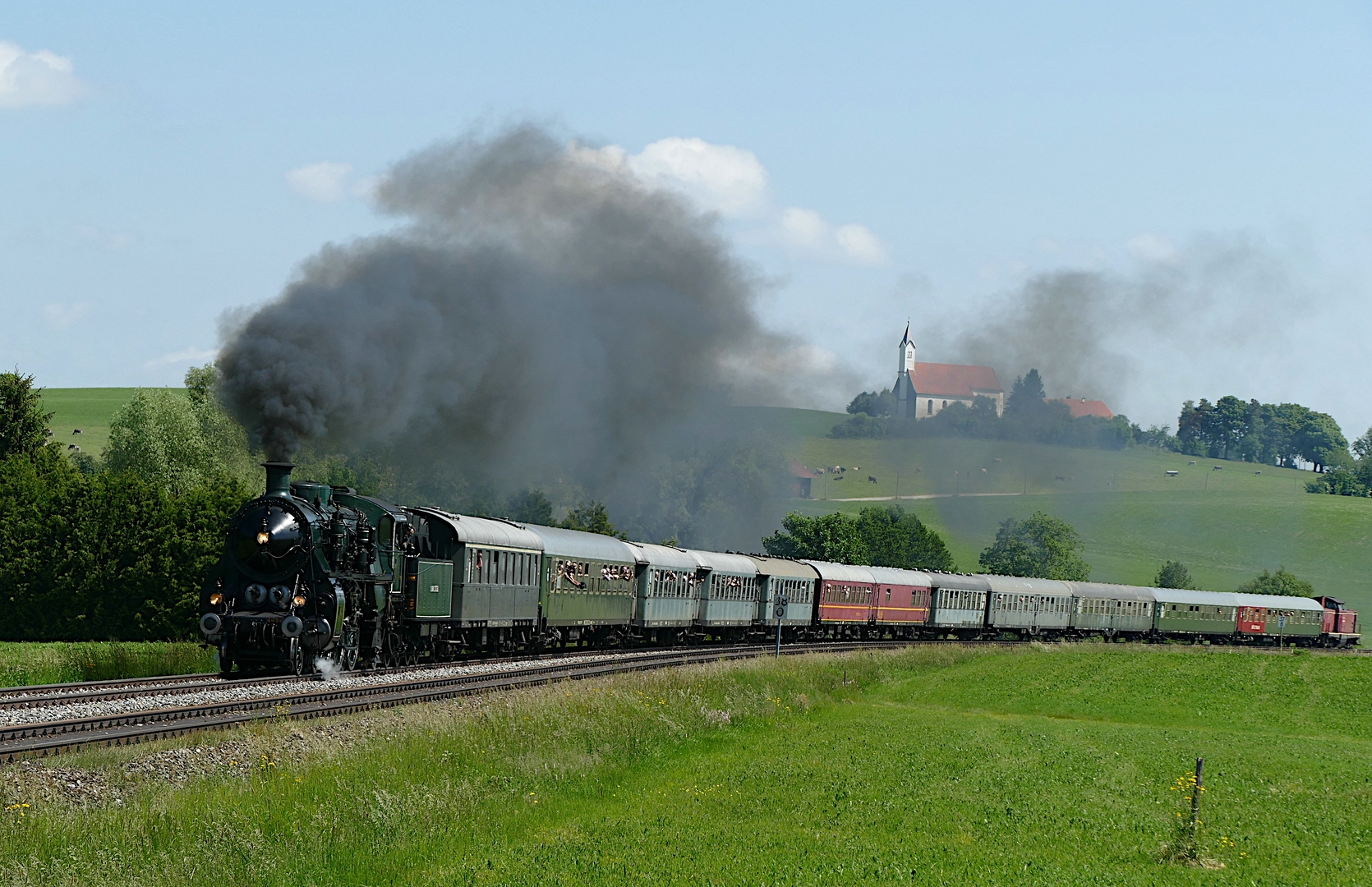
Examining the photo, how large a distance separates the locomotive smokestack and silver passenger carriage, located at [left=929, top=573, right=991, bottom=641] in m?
45.2

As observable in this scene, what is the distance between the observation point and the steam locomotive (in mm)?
24016

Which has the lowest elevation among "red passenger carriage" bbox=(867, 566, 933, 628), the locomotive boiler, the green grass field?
"red passenger carriage" bbox=(867, 566, 933, 628)

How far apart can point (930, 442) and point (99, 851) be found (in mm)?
112428

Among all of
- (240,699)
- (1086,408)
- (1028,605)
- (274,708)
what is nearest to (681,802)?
(274,708)

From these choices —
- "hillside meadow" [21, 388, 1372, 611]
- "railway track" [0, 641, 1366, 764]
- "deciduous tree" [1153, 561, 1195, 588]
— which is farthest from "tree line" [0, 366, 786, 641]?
"deciduous tree" [1153, 561, 1195, 588]

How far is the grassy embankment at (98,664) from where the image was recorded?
2727 centimetres

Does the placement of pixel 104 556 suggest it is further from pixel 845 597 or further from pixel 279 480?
pixel 845 597

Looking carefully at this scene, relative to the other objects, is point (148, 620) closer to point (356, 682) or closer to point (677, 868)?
point (356, 682)

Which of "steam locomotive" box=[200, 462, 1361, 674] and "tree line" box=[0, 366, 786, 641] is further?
"tree line" box=[0, 366, 786, 641]

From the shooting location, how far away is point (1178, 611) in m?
79.3

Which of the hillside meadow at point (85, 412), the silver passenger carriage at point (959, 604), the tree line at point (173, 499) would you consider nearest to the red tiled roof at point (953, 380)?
the tree line at point (173, 499)

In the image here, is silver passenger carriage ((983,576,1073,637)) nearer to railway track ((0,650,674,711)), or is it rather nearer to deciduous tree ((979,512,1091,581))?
deciduous tree ((979,512,1091,581))

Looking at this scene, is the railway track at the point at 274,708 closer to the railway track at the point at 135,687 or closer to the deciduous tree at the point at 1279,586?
the railway track at the point at 135,687

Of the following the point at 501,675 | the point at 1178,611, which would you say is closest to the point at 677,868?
the point at 501,675
